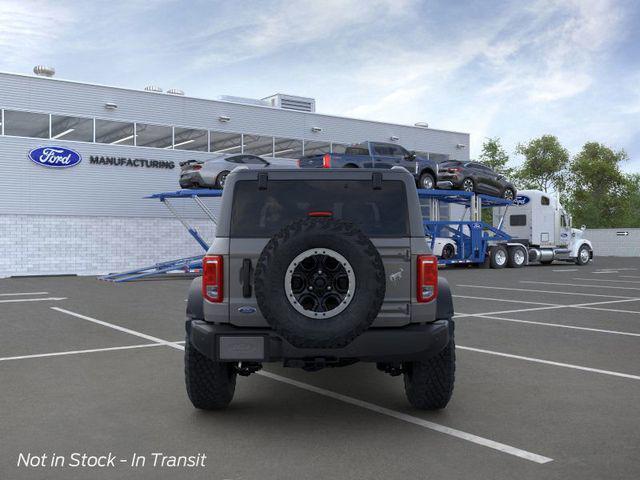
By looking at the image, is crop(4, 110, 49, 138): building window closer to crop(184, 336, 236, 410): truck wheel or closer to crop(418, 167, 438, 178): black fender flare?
crop(418, 167, 438, 178): black fender flare

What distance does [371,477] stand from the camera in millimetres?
3920

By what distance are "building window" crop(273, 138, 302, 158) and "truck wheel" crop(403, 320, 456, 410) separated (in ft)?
89.6

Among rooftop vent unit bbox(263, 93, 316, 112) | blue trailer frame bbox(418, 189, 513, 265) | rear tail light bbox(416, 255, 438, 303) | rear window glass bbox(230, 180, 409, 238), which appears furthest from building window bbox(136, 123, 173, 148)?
rear tail light bbox(416, 255, 438, 303)

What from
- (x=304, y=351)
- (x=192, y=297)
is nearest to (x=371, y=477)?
(x=304, y=351)

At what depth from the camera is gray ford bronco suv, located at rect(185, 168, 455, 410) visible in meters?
4.57

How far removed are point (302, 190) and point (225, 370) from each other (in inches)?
61.3

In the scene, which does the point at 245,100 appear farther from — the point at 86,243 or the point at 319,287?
the point at 319,287

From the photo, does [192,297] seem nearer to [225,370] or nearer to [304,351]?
[225,370]

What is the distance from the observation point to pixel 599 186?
67938 millimetres

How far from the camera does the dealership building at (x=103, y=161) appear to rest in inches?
1011

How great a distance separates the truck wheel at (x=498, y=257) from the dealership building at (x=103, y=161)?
422 inches

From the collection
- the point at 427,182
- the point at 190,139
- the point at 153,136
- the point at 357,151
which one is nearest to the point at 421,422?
the point at 357,151

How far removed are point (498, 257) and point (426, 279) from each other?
25.1 meters

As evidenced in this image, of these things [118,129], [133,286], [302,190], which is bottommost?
[133,286]
